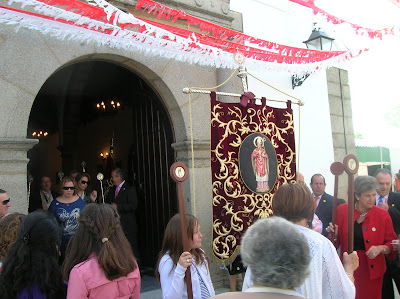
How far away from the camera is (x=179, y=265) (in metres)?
2.52

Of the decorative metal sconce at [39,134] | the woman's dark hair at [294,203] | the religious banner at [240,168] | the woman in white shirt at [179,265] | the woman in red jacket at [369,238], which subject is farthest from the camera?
the decorative metal sconce at [39,134]

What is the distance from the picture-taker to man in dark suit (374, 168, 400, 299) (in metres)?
3.68

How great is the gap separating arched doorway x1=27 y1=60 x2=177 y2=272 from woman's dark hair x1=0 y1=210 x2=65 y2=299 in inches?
123

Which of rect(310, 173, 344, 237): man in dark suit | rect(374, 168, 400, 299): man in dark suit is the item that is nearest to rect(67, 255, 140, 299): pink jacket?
rect(374, 168, 400, 299): man in dark suit

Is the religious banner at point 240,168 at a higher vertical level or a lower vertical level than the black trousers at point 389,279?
higher

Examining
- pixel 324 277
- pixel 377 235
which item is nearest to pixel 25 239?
pixel 324 277

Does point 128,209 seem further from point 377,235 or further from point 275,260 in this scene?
point 275,260

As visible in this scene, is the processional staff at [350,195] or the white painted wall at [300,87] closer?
the processional staff at [350,195]

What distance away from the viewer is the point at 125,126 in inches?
299

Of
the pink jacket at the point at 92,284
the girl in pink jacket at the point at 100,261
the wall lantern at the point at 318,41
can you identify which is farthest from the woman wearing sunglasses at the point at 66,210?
the wall lantern at the point at 318,41

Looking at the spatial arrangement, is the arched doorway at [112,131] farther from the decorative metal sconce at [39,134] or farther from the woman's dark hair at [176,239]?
the woman's dark hair at [176,239]

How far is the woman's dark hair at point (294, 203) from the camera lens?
7.72ft

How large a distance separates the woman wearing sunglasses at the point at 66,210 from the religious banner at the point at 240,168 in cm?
155

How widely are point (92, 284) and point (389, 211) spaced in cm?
307
